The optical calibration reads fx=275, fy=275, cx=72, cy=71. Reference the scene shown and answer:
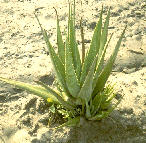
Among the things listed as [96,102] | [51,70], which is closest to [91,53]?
[96,102]

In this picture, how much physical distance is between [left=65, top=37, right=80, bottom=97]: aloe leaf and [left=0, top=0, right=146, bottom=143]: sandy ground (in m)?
0.31

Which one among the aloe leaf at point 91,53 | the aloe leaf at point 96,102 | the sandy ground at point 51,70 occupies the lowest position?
the sandy ground at point 51,70

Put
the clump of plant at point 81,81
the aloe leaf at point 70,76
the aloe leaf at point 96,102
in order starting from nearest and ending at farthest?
the aloe leaf at point 70,76 < the clump of plant at point 81,81 < the aloe leaf at point 96,102

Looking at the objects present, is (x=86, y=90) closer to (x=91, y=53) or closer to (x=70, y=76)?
(x=70, y=76)

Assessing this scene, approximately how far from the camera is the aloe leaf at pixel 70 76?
1768mm

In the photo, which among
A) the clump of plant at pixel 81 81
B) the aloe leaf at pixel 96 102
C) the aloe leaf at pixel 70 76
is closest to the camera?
the aloe leaf at pixel 70 76

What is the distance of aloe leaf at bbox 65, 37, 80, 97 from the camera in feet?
5.80

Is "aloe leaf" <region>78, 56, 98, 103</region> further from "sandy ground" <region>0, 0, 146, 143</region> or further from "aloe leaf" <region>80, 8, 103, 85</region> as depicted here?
"sandy ground" <region>0, 0, 146, 143</region>

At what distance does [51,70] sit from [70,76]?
0.92 m

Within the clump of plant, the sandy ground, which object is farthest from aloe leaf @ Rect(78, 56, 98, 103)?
the sandy ground

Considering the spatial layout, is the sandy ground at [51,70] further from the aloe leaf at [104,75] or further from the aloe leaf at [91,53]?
the aloe leaf at [91,53]

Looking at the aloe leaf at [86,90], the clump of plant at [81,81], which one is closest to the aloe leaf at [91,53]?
the clump of plant at [81,81]

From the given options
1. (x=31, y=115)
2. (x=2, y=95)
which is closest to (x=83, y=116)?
(x=31, y=115)

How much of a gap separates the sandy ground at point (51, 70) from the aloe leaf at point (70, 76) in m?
0.31
